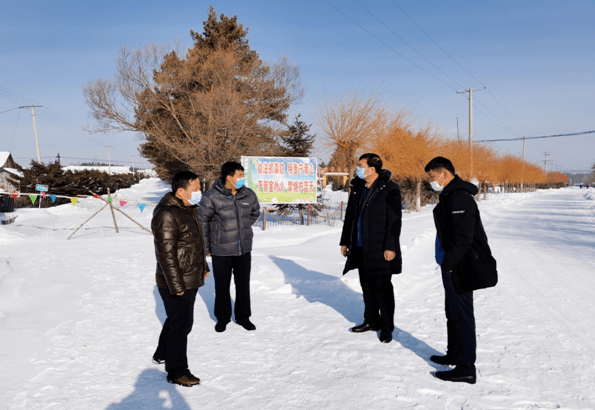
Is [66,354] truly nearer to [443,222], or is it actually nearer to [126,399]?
[126,399]

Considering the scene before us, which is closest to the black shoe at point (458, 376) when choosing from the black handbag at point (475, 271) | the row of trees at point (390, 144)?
the black handbag at point (475, 271)

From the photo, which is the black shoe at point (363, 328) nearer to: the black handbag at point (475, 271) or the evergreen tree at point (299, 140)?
the black handbag at point (475, 271)

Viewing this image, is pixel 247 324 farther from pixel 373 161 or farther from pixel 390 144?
pixel 390 144

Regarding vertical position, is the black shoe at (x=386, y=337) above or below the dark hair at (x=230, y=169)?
below

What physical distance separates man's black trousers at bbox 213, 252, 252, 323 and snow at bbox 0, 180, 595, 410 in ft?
0.72

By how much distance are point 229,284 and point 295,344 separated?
1.09 m

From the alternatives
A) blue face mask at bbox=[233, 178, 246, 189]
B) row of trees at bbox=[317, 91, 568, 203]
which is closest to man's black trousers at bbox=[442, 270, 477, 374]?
blue face mask at bbox=[233, 178, 246, 189]

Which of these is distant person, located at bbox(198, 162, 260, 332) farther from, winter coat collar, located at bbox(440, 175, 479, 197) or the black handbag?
the black handbag

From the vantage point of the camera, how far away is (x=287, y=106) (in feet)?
88.0

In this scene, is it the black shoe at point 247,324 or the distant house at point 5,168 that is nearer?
the black shoe at point 247,324

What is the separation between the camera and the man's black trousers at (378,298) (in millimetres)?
4223

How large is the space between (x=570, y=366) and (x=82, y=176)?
39.7 metres

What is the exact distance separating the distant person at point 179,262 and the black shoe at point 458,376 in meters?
2.08

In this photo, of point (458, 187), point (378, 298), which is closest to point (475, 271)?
point (458, 187)
